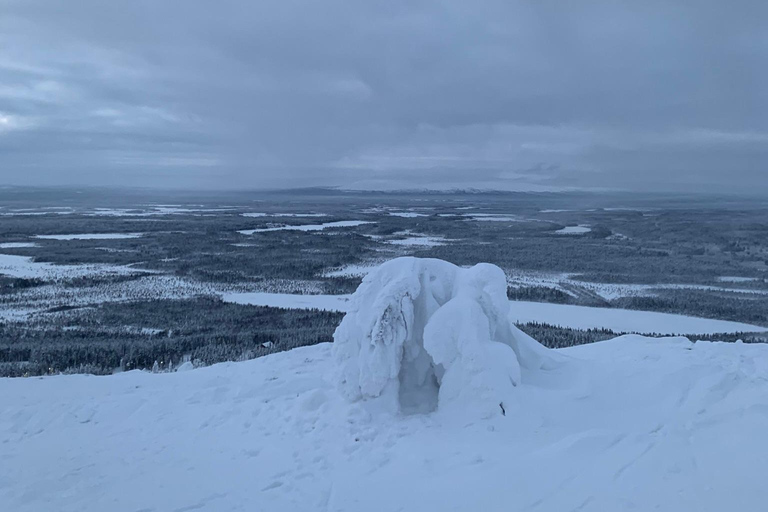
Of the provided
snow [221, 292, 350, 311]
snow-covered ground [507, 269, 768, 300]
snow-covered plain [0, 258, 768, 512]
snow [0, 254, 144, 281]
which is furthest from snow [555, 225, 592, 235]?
snow-covered plain [0, 258, 768, 512]

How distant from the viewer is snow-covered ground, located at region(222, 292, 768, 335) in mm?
19969

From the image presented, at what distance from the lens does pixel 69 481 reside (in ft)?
23.0

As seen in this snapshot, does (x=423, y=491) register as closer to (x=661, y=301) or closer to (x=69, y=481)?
(x=69, y=481)

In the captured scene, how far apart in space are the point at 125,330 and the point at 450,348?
1468 cm

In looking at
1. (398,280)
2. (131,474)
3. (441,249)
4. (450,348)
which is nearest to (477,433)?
(450,348)

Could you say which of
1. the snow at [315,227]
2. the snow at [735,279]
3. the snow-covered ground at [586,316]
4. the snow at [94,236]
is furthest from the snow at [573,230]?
the snow at [94,236]

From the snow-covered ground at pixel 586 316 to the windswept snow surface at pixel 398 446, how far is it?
10501mm

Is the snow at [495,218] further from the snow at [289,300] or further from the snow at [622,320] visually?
the snow at [289,300]

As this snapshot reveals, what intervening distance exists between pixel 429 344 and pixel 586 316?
15.8 meters

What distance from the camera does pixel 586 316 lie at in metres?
22.2

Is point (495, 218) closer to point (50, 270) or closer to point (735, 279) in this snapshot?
point (735, 279)

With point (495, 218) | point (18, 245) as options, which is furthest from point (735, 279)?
point (495, 218)

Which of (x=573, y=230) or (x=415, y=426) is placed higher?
(x=573, y=230)

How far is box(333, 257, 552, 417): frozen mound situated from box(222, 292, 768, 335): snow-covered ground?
37.8ft
